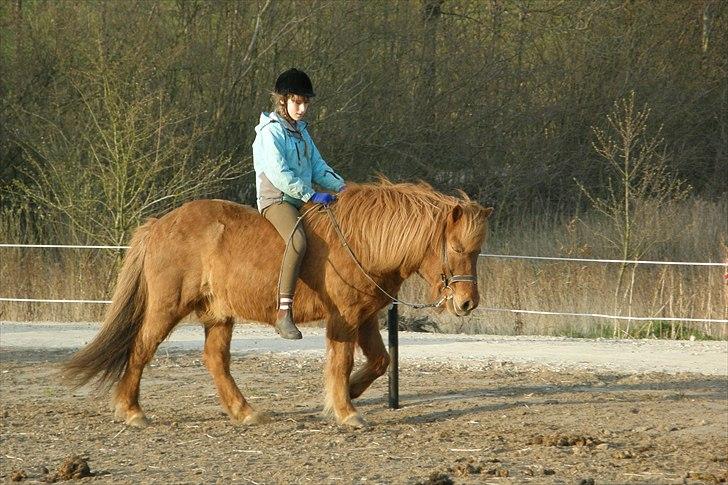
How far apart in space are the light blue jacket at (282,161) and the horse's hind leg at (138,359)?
1.08 meters

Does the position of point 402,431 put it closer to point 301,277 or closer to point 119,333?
point 301,277

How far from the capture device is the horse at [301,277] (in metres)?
7.69

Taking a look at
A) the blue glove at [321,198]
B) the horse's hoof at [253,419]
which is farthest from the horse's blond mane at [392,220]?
the horse's hoof at [253,419]

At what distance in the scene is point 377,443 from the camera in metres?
7.22

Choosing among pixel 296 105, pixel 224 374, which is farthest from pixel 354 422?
pixel 296 105

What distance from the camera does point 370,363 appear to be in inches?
325

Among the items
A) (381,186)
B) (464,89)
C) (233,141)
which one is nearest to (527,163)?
(464,89)

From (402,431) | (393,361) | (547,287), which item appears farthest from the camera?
(547,287)

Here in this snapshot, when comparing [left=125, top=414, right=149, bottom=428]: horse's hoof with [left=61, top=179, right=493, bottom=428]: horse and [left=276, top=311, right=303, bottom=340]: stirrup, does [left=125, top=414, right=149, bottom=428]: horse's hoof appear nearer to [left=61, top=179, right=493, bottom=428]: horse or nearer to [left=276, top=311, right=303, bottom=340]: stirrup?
[left=61, top=179, right=493, bottom=428]: horse

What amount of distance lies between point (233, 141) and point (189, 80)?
135cm

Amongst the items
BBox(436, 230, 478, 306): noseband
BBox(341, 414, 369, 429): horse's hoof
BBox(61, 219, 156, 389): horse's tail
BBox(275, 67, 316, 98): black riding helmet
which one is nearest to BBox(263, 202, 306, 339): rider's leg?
BBox(341, 414, 369, 429): horse's hoof

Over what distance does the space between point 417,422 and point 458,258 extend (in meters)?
1.31

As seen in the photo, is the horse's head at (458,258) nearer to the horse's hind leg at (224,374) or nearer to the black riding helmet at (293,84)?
the black riding helmet at (293,84)

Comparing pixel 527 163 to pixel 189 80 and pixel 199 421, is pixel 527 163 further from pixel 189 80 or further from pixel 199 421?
pixel 199 421
